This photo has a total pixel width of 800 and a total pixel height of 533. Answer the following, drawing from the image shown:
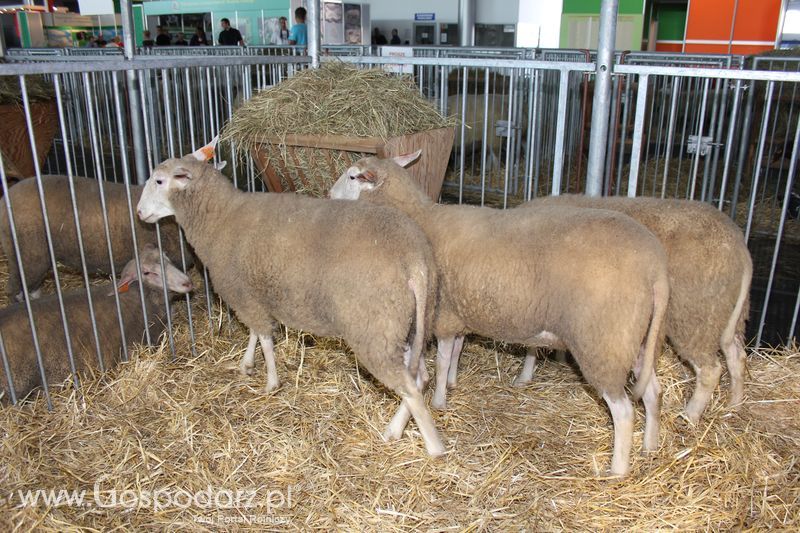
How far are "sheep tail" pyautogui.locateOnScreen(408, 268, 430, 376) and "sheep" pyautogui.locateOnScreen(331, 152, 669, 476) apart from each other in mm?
281

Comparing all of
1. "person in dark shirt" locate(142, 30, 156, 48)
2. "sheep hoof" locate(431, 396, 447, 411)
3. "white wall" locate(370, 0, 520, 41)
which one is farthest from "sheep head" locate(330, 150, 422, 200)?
"white wall" locate(370, 0, 520, 41)

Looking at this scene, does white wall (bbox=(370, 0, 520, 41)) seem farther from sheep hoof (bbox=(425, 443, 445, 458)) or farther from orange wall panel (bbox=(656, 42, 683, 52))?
sheep hoof (bbox=(425, 443, 445, 458))

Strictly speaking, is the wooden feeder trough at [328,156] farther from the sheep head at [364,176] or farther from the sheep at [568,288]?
the sheep at [568,288]

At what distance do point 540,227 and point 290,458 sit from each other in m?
1.70

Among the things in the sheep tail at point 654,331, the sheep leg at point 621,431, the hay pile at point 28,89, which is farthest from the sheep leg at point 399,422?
the hay pile at point 28,89

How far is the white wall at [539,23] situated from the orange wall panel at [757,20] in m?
4.48

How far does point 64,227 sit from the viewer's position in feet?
16.4

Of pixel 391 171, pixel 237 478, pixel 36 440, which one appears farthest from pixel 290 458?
pixel 391 171

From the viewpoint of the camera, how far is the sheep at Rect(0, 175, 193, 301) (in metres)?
4.93

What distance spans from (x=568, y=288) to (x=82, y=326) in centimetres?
307

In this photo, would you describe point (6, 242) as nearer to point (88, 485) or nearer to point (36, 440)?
point (36, 440)

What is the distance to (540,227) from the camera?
3096 mm

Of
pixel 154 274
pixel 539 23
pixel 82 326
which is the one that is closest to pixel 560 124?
pixel 154 274

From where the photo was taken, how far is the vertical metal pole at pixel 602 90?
13.3 feet
